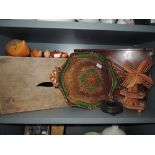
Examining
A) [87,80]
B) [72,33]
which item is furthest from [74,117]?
[72,33]

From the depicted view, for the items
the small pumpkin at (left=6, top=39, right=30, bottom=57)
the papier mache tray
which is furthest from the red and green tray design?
the small pumpkin at (left=6, top=39, right=30, bottom=57)

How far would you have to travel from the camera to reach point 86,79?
2.64 ft

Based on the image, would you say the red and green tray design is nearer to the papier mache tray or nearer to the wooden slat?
the papier mache tray

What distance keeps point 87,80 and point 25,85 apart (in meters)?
0.28

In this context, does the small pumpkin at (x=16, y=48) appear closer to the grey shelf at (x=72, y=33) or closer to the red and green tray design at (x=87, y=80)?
the grey shelf at (x=72, y=33)

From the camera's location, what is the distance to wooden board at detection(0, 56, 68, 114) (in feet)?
2.23

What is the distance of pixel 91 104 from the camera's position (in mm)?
809

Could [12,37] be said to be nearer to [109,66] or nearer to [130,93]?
[109,66]

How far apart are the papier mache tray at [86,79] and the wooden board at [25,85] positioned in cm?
5

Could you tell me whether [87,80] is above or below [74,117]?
above

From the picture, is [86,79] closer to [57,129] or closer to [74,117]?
[74,117]
